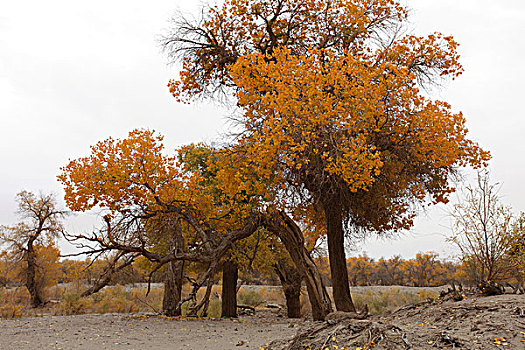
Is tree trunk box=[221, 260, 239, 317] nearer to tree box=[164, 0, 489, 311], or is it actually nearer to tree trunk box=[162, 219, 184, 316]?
tree trunk box=[162, 219, 184, 316]

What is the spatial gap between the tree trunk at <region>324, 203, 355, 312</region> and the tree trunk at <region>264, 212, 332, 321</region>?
326 mm

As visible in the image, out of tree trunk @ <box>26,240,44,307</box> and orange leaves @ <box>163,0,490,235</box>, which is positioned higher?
orange leaves @ <box>163,0,490,235</box>

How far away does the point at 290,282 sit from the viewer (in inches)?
632

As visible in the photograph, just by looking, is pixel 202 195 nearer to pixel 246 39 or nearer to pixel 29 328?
pixel 246 39

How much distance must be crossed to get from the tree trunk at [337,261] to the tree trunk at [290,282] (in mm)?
5793

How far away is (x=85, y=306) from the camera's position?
18.8 meters

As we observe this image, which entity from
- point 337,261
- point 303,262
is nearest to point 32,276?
point 303,262

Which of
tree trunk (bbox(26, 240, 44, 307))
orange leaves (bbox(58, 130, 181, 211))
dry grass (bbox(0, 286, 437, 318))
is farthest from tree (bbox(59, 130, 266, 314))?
tree trunk (bbox(26, 240, 44, 307))

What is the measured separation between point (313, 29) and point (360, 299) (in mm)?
14266

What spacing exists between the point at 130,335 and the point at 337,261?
17.4 feet

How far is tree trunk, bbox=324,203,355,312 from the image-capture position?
388 inches

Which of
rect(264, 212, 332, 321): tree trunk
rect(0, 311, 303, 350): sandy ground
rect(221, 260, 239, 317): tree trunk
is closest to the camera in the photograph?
rect(0, 311, 303, 350): sandy ground

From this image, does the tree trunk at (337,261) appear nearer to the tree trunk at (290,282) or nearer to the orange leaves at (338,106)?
the orange leaves at (338,106)

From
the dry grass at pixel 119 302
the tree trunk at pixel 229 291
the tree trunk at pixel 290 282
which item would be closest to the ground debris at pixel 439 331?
the tree trunk at pixel 229 291
